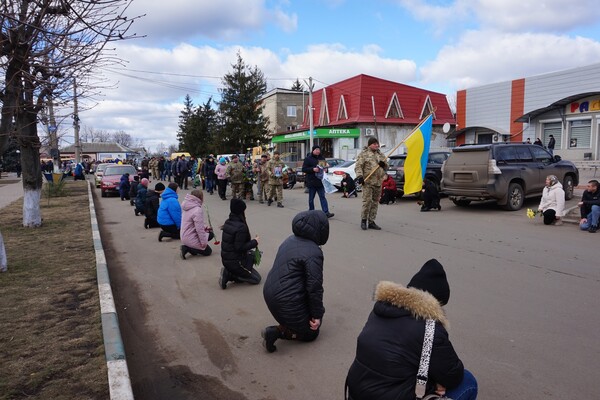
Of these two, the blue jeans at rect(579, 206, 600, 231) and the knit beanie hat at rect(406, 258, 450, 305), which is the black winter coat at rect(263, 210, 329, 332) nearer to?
the knit beanie hat at rect(406, 258, 450, 305)

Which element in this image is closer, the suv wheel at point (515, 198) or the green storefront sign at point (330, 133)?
the suv wheel at point (515, 198)

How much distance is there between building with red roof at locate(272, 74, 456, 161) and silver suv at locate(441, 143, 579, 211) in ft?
69.4

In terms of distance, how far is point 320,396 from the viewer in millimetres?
3420

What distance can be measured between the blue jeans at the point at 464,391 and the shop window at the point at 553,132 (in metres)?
25.8

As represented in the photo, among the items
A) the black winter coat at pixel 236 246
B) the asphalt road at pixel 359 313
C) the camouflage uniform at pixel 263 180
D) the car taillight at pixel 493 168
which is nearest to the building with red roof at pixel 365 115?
the camouflage uniform at pixel 263 180

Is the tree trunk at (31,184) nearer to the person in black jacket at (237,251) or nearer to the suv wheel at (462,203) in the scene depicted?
the person in black jacket at (237,251)

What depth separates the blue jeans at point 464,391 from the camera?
8.23 ft

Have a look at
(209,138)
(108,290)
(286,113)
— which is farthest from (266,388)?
(209,138)

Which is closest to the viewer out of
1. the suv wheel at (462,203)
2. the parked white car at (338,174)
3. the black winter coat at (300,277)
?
the black winter coat at (300,277)

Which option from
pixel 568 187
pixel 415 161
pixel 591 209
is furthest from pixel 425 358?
pixel 568 187

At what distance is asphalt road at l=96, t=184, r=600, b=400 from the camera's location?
3.65 meters

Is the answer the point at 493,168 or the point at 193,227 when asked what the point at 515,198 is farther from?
the point at 193,227

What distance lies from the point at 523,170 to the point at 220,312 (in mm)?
10281

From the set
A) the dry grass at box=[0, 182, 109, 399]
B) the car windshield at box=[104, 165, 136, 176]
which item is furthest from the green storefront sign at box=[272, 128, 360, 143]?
the dry grass at box=[0, 182, 109, 399]
